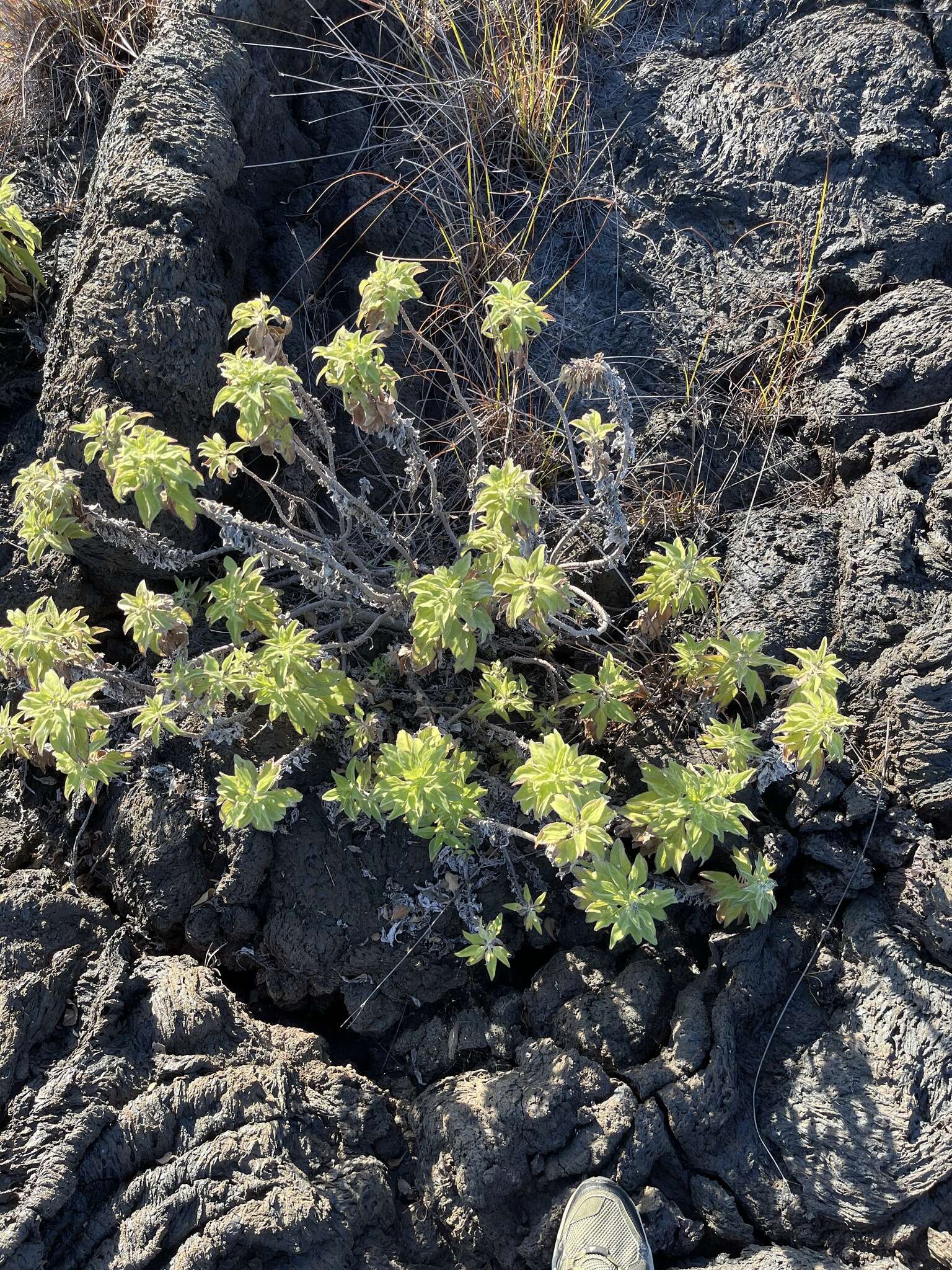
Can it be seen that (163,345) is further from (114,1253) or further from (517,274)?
(114,1253)

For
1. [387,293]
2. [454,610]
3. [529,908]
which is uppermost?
[387,293]

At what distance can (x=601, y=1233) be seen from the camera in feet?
6.62

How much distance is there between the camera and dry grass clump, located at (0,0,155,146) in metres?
3.27

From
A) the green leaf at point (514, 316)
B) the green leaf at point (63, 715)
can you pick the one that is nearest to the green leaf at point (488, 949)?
the green leaf at point (63, 715)

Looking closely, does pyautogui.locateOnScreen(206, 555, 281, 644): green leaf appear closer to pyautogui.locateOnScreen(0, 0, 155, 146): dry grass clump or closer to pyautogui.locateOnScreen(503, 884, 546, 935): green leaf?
pyautogui.locateOnScreen(503, 884, 546, 935): green leaf

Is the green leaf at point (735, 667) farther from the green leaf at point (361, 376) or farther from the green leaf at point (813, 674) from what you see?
the green leaf at point (361, 376)

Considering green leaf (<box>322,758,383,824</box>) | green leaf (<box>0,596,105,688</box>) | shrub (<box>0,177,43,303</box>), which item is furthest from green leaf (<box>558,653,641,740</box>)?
shrub (<box>0,177,43,303</box>)

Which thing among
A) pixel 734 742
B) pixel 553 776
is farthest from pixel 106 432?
pixel 734 742

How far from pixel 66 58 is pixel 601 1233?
4285 mm

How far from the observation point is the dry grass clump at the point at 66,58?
3266mm

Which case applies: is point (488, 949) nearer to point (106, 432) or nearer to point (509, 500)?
point (509, 500)

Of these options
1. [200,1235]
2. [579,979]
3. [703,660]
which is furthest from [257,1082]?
[703,660]

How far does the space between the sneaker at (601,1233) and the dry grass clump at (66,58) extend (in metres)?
3.90

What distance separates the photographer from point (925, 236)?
2.99m
